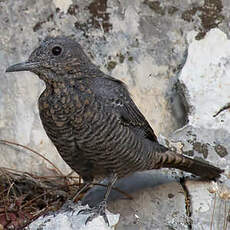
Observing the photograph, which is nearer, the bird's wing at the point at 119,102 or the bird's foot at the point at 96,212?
the bird's foot at the point at 96,212

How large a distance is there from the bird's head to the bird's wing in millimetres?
184

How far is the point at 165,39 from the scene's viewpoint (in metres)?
6.28

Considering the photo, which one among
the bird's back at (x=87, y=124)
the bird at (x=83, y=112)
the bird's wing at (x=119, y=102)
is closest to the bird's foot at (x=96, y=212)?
the bird at (x=83, y=112)

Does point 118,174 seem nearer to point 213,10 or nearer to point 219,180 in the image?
point 219,180

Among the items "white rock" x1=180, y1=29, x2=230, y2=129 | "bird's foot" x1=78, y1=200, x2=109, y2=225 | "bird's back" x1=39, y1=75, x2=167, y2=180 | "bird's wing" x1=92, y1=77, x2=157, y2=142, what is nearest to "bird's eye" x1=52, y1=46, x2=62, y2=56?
"bird's back" x1=39, y1=75, x2=167, y2=180

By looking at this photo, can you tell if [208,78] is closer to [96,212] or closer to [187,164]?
[187,164]

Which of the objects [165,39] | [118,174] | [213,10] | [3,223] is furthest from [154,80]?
[3,223]

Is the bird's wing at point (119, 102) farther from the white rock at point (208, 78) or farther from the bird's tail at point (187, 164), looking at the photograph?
the white rock at point (208, 78)

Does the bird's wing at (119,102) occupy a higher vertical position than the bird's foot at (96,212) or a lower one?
higher

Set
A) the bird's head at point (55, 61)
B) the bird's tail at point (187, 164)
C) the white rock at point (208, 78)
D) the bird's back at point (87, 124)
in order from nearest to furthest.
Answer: the bird's head at point (55, 61), the bird's back at point (87, 124), the bird's tail at point (187, 164), the white rock at point (208, 78)

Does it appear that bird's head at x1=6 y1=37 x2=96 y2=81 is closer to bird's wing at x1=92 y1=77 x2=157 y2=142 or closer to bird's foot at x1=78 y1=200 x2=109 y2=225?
bird's wing at x1=92 y1=77 x2=157 y2=142

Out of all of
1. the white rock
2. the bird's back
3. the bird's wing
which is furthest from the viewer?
the white rock

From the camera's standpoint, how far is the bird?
4.78 meters

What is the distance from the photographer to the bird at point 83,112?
478cm
